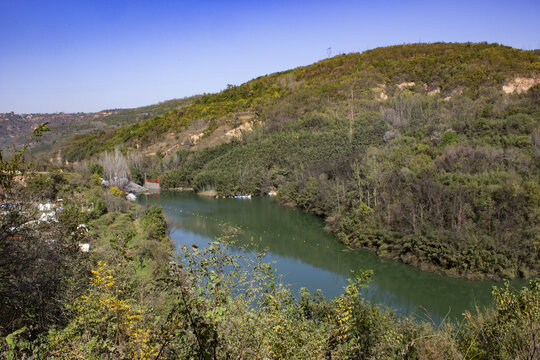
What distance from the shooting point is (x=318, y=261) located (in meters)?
18.8

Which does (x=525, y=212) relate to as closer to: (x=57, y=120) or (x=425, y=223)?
(x=425, y=223)

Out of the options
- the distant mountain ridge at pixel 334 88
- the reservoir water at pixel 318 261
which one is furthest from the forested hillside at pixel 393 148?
the reservoir water at pixel 318 261

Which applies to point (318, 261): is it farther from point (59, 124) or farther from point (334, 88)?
point (59, 124)

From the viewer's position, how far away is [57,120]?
3834 inches

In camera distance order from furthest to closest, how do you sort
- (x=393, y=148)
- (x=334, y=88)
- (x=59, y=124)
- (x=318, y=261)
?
(x=59, y=124), (x=334, y=88), (x=393, y=148), (x=318, y=261)

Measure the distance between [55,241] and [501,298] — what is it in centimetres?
733

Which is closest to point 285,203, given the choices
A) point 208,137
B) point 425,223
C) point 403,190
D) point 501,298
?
point 403,190

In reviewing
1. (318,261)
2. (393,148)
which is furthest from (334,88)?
(318,261)

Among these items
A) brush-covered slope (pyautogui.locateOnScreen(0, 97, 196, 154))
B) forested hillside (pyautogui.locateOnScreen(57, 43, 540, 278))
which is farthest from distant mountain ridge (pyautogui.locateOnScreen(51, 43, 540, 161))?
brush-covered slope (pyautogui.locateOnScreen(0, 97, 196, 154))

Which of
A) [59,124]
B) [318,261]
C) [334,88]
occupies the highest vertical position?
[334,88]

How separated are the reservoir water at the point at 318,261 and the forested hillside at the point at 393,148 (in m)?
1.02

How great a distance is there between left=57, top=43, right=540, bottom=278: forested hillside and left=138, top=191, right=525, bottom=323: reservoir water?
1.02 meters

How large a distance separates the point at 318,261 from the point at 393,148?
13.2 meters

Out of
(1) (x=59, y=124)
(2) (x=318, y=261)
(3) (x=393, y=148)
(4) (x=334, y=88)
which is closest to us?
(2) (x=318, y=261)
